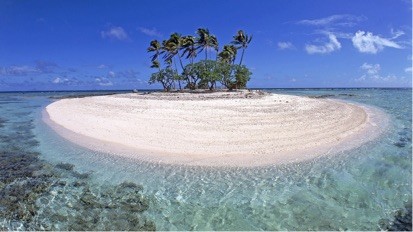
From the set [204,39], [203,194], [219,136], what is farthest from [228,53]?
[203,194]

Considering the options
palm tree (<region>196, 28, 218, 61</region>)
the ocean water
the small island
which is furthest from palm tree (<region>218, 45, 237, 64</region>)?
the ocean water

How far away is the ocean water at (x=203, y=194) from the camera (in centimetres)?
716

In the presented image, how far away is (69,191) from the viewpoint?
9.12 metres

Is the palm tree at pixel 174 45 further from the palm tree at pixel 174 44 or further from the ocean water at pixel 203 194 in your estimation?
the ocean water at pixel 203 194

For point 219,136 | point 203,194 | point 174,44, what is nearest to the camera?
point 203,194

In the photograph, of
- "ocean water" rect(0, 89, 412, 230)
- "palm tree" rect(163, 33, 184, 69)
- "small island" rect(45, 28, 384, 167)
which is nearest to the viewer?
"ocean water" rect(0, 89, 412, 230)

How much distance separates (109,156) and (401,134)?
15.7 m

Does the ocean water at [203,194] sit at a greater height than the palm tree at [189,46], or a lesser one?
lesser

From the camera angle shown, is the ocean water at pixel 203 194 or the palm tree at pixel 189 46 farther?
the palm tree at pixel 189 46

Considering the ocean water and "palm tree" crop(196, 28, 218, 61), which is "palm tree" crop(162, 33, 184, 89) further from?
the ocean water

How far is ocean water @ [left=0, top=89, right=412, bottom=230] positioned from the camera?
7.16 meters

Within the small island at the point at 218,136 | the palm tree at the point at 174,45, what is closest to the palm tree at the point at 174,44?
the palm tree at the point at 174,45

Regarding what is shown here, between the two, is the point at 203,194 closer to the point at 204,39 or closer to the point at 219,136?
the point at 219,136

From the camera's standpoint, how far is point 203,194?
28.3 feet
